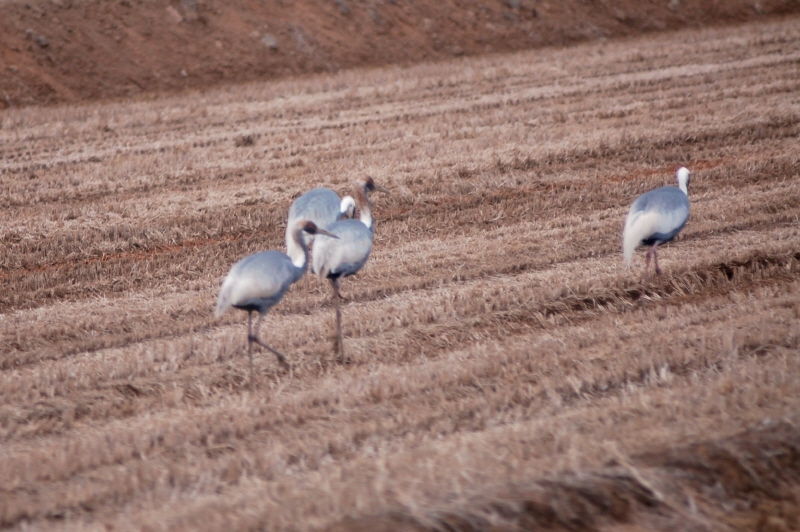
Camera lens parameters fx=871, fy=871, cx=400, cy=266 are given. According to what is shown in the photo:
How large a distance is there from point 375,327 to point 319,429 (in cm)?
235

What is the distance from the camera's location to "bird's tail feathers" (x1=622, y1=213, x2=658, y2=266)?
26.7ft

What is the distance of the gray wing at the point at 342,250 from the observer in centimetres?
773

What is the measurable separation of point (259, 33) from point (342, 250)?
21.8 meters

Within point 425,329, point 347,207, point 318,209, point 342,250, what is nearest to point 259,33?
point 347,207

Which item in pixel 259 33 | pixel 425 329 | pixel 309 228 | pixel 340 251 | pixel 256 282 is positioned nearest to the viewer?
pixel 256 282

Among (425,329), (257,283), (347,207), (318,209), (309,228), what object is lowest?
(425,329)

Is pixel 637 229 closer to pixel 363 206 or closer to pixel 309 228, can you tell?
pixel 363 206

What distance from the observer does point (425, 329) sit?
785cm

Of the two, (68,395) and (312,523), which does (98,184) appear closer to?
(68,395)

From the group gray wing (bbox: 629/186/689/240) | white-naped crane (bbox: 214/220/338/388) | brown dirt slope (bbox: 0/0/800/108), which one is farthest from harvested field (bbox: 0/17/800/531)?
brown dirt slope (bbox: 0/0/800/108)

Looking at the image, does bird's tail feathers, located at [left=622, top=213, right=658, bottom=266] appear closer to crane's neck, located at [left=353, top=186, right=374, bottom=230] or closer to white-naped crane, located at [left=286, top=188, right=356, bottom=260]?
crane's neck, located at [left=353, top=186, right=374, bottom=230]

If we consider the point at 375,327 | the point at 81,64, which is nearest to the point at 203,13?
the point at 81,64

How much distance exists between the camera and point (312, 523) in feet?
14.3

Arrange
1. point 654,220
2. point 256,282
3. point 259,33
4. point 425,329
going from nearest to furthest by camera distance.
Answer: point 256,282 < point 425,329 < point 654,220 < point 259,33
